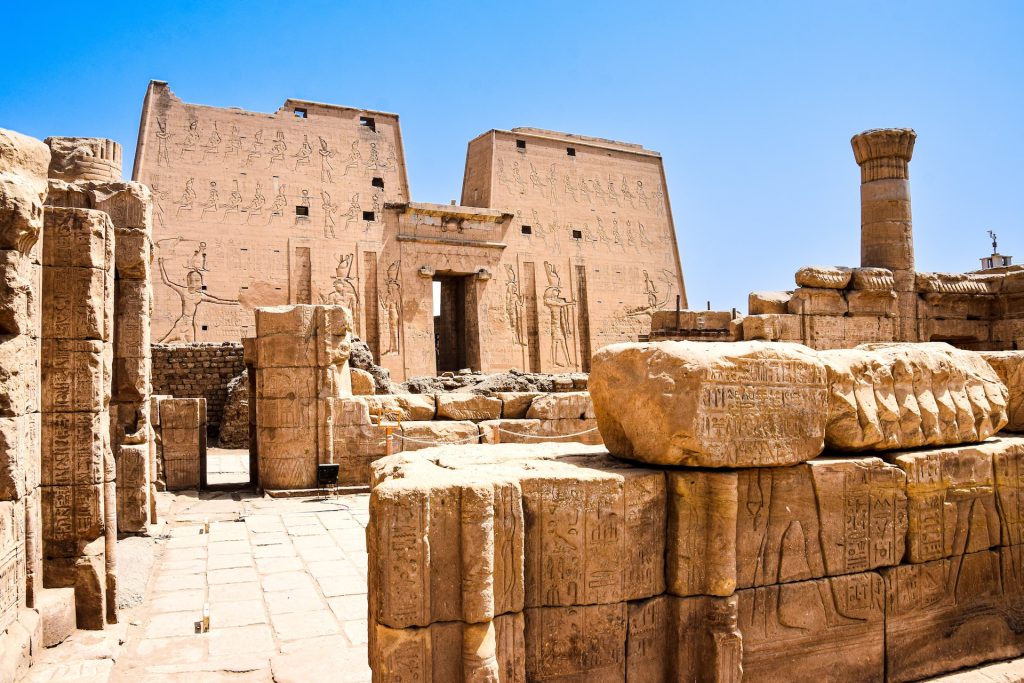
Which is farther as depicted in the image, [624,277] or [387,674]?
[624,277]

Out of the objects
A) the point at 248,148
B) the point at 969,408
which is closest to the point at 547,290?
the point at 248,148

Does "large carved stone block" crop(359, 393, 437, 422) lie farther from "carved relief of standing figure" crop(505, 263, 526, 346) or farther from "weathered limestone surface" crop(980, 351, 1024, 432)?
"carved relief of standing figure" crop(505, 263, 526, 346)

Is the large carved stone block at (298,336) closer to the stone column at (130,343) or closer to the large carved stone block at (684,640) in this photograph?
the stone column at (130,343)

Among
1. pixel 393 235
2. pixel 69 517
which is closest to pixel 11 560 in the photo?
pixel 69 517

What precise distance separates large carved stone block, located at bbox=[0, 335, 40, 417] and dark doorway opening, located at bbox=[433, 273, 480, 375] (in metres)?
16.8

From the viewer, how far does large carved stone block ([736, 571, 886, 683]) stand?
3.60 m

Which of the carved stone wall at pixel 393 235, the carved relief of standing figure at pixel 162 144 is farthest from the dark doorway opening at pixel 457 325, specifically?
the carved relief of standing figure at pixel 162 144

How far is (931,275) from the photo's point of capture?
1360 cm

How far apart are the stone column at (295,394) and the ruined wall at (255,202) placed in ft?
29.2

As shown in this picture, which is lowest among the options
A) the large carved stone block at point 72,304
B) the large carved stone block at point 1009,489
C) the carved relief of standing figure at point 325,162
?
the large carved stone block at point 1009,489

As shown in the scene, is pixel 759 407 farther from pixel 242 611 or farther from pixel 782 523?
pixel 242 611

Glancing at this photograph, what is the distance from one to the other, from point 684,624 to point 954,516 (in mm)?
1786

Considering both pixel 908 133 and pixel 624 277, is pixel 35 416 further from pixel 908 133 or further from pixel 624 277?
pixel 624 277

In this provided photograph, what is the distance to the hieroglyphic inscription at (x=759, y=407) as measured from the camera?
344 centimetres
